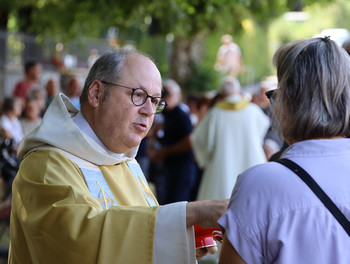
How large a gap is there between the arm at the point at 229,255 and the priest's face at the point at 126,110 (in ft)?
2.98

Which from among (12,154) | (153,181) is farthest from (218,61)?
(12,154)

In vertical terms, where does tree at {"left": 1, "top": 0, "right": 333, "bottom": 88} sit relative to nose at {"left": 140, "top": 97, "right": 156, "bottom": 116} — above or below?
above

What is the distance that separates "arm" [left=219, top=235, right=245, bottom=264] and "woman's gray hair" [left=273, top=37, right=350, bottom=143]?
41 cm

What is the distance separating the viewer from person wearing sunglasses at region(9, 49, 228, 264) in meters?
2.25

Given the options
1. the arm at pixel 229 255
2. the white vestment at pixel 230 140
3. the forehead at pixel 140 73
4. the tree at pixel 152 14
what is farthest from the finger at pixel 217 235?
the tree at pixel 152 14

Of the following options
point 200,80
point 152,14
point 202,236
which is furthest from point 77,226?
point 200,80

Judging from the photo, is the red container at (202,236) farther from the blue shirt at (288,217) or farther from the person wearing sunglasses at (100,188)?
the blue shirt at (288,217)

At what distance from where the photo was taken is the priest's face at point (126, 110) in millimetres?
2756

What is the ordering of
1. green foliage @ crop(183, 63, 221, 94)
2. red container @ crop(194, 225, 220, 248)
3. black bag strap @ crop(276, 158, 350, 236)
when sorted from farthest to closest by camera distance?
green foliage @ crop(183, 63, 221, 94)
red container @ crop(194, 225, 220, 248)
black bag strap @ crop(276, 158, 350, 236)

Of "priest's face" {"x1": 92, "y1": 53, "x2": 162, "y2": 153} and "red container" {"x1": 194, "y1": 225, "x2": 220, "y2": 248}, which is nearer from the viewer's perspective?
"red container" {"x1": 194, "y1": 225, "x2": 220, "y2": 248}

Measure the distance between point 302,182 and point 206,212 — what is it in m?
0.42

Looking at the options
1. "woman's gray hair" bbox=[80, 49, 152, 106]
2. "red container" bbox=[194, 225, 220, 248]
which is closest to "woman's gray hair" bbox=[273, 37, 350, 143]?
"red container" bbox=[194, 225, 220, 248]

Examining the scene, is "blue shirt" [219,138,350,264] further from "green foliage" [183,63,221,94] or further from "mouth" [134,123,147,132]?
"green foliage" [183,63,221,94]

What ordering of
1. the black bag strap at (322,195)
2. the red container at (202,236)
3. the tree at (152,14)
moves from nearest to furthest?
the black bag strap at (322,195), the red container at (202,236), the tree at (152,14)
